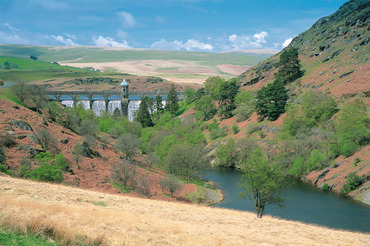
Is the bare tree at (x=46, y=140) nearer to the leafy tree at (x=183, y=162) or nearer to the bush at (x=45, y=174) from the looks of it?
the bush at (x=45, y=174)

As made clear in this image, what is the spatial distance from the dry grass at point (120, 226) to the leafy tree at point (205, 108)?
365 ft

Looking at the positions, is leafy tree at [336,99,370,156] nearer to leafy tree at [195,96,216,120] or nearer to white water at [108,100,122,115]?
leafy tree at [195,96,216,120]

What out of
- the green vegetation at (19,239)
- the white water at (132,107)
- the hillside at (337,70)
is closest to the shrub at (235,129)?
the hillside at (337,70)

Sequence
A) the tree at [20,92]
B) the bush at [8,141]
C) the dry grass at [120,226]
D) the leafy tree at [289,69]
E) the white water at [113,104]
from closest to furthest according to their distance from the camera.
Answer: the dry grass at [120,226] < the bush at [8,141] < the tree at [20,92] < the leafy tree at [289,69] < the white water at [113,104]

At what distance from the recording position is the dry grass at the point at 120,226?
1586cm

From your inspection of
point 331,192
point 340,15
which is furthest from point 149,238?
point 340,15

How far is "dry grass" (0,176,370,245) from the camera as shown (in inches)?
624

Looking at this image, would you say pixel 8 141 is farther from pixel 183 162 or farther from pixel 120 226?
pixel 120 226

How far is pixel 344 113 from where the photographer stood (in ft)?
266

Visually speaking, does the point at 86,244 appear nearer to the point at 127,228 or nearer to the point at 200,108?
the point at 127,228

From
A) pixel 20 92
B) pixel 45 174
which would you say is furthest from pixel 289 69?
pixel 45 174

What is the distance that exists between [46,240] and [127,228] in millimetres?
4994

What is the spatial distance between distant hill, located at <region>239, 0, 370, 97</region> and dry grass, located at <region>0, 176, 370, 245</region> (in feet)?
277

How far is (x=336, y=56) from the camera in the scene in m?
132
